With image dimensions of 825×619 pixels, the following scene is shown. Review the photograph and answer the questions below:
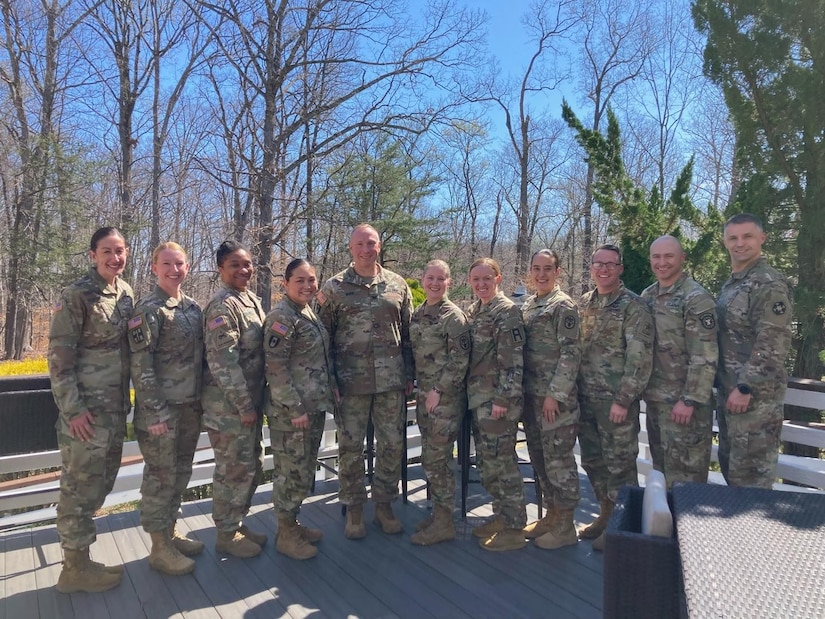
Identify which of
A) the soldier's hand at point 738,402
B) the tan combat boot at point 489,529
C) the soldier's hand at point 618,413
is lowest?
the tan combat boot at point 489,529

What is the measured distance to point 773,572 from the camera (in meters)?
1.27

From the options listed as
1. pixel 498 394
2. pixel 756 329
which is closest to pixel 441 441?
pixel 498 394

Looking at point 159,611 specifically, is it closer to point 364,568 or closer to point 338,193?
point 364,568

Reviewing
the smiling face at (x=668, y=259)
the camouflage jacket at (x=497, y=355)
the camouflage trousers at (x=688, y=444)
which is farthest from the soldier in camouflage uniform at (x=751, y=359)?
the camouflage jacket at (x=497, y=355)

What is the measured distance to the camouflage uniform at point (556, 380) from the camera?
3.21 metres

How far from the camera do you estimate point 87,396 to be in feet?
9.19

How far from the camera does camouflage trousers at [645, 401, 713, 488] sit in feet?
10.1

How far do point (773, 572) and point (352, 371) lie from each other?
250 centimetres

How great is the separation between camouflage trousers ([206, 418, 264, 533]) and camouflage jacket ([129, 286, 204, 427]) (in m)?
0.29

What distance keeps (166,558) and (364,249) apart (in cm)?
211

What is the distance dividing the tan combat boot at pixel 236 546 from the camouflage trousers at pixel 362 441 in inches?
23.4

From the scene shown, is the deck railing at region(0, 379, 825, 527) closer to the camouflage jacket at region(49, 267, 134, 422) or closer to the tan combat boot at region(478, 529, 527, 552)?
the camouflage jacket at region(49, 267, 134, 422)

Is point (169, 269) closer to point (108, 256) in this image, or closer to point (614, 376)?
point (108, 256)

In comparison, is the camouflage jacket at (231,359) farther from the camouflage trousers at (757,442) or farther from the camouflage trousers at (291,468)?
the camouflage trousers at (757,442)
